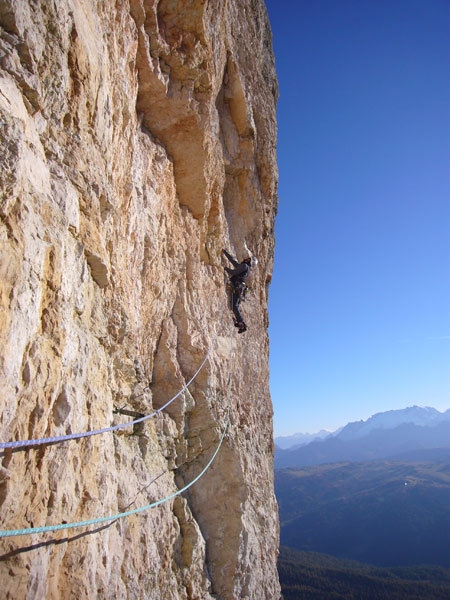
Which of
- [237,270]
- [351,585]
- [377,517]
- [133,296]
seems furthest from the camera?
[377,517]

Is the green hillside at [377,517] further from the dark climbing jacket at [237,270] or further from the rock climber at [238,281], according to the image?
the dark climbing jacket at [237,270]

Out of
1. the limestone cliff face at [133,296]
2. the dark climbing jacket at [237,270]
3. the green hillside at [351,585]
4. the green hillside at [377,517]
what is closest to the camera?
the limestone cliff face at [133,296]

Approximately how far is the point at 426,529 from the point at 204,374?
143 meters

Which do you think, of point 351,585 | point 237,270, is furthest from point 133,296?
point 351,585

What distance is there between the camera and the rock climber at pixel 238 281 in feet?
34.7

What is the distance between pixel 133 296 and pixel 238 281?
456 centimetres

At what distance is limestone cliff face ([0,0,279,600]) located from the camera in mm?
3342

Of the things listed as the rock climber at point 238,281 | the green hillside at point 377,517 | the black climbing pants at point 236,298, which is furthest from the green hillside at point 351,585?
the black climbing pants at point 236,298

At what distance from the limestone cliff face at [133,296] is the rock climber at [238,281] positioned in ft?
0.85

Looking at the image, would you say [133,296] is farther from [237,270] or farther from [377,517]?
[377,517]

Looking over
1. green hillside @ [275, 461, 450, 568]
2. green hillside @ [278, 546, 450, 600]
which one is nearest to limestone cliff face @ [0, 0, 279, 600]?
green hillside @ [278, 546, 450, 600]

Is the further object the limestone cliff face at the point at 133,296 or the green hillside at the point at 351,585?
the green hillside at the point at 351,585

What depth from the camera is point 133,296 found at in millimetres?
6543

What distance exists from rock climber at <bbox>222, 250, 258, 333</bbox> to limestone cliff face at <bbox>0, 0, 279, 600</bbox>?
0.85ft
